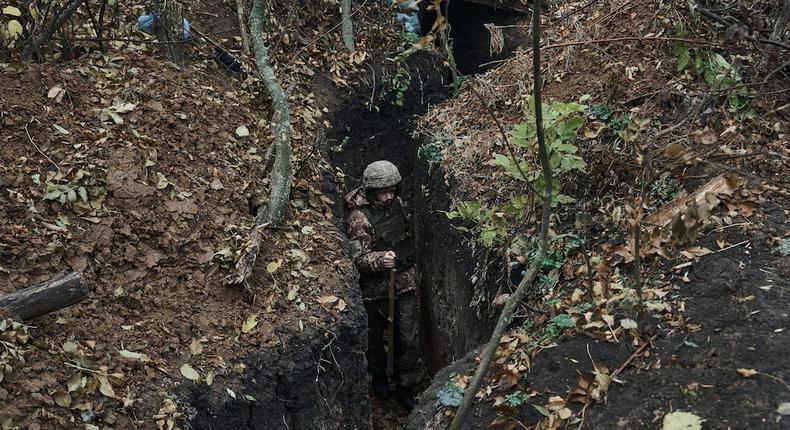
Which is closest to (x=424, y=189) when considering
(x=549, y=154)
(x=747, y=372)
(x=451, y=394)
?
(x=549, y=154)

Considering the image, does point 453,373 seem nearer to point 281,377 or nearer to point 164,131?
point 281,377

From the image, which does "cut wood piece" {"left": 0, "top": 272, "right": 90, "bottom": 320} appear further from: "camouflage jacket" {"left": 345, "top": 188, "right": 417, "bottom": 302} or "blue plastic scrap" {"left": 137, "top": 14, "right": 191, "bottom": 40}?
"blue plastic scrap" {"left": 137, "top": 14, "right": 191, "bottom": 40}

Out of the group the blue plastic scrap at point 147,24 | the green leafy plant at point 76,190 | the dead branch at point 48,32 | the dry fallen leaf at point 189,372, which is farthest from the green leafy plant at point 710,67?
the dead branch at point 48,32

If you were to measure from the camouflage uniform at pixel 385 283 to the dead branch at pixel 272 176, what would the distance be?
1382 millimetres

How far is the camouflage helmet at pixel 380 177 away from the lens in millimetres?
8180

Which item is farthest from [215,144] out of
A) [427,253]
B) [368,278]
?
[427,253]

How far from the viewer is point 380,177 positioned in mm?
8203

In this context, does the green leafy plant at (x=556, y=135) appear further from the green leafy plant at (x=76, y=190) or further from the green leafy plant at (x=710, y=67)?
the green leafy plant at (x=76, y=190)

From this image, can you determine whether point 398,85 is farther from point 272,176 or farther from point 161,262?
point 161,262

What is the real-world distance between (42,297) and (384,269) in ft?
12.9

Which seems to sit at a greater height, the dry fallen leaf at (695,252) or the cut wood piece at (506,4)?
the cut wood piece at (506,4)

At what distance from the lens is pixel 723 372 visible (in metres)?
3.67

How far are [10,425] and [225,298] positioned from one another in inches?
75.5

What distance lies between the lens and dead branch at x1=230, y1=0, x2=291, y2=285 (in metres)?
5.98
